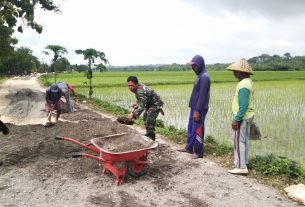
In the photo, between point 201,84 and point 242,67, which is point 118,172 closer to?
point 201,84

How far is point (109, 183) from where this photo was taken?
18.1 feet

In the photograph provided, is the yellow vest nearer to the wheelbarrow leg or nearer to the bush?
the bush

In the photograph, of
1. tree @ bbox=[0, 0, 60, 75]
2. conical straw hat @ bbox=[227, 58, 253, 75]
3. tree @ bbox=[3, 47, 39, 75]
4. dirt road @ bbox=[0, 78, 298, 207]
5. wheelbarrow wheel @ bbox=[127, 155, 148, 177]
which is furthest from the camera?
tree @ bbox=[3, 47, 39, 75]

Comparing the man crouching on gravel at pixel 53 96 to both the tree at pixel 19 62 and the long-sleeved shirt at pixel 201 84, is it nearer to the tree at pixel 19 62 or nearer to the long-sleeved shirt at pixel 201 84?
the long-sleeved shirt at pixel 201 84

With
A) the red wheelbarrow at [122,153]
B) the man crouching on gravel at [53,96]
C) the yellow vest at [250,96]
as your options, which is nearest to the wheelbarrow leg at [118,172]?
the red wheelbarrow at [122,153]

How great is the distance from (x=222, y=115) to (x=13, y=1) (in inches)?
493

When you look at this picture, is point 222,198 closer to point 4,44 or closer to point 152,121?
point 152,121

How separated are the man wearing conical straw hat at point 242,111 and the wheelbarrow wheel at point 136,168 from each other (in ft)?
4.75

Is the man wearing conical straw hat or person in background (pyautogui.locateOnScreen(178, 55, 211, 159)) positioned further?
person in background (pyautogui.locateOnScreen(178, 55, 211, 159))

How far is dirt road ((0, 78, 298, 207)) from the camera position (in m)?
4.87

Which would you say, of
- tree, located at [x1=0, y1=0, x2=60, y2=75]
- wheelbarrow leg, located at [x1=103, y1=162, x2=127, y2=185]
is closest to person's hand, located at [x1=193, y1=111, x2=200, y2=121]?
wheelbarrow leg, located at [x1=103, y1=162, x2=127, y2=185]

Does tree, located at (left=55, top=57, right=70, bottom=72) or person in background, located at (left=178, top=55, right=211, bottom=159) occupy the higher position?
tree, located at (left=55, top=57, right=70, bottom=72)

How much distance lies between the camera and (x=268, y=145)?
328 inches

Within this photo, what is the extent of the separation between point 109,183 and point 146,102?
1879 mm
